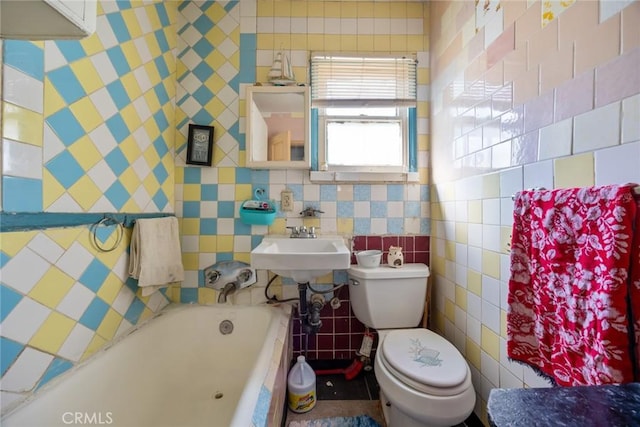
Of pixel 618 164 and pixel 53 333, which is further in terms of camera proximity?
pixel 53 333

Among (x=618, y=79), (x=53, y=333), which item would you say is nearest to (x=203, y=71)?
(x=53, y=333)

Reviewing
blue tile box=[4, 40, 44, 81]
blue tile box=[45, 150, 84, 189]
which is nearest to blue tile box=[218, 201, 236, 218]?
blue tile box=[45, 150, 84, 189]

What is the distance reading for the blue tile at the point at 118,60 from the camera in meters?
1.11

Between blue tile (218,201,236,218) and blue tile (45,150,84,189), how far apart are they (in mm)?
695

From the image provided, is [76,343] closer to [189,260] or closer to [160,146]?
[189,260]

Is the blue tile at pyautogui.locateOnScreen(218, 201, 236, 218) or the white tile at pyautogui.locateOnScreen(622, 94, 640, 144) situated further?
the blue tile at pyautogui.locateOnScreen(218, 201, 236, 218)

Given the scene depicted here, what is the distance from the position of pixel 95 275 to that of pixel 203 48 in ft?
4.78

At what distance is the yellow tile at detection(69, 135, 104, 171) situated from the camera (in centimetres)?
95

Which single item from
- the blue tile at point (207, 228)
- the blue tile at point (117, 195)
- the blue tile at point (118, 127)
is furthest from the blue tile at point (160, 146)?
the blue tile at point (207, 228)

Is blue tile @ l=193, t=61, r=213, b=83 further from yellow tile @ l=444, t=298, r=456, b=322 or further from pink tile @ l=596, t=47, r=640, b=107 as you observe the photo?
yellow tile @ l=444, t=298, r=456, b=322

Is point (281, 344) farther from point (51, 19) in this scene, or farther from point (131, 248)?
point (51, 19)

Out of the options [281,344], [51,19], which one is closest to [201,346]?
[281,344]

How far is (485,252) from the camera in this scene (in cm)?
111

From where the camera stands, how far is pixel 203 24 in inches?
63.7
